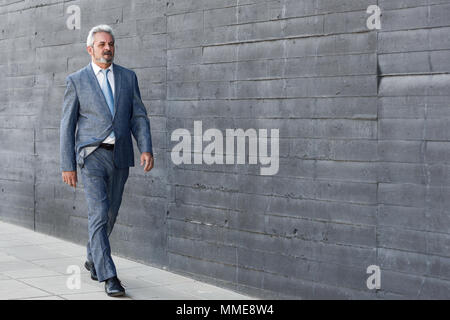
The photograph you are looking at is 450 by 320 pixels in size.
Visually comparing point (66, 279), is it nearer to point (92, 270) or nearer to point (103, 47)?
point (92, 270)

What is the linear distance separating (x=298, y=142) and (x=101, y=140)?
153 centimetres

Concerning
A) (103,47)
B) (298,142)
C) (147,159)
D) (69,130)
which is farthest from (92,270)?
(298,142)

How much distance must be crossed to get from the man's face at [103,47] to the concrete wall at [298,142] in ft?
2.60

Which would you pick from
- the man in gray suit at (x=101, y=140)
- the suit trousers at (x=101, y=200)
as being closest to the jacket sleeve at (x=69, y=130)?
the man in gray suit at (x=101, y=140)

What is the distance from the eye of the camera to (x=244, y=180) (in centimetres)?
590

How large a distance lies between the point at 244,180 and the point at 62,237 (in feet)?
10.3

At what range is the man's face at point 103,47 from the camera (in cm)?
588

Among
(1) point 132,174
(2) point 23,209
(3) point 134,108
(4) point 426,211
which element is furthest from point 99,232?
(2) point 23,209

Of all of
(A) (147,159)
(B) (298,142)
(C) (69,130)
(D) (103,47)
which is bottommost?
(A) (147,159)

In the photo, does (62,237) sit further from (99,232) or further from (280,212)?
(280,212)

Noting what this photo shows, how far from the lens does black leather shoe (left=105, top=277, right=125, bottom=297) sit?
5.68 metres

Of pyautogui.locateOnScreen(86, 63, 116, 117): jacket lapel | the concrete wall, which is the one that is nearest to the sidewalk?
the concrete wall

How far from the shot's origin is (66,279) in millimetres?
6309

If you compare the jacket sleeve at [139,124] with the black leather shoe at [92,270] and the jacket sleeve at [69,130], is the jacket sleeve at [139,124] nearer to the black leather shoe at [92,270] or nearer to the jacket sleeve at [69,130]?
the jacket sleeve at [69,130]
